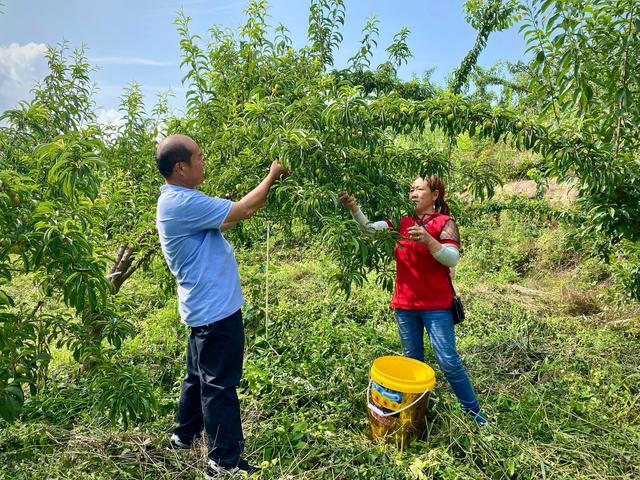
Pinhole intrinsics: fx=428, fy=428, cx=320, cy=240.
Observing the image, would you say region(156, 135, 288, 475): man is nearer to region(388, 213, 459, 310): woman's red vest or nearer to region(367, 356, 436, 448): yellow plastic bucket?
region(367, 356, 436, 448): yellow plastic bucket

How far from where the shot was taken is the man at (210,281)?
6.77ft

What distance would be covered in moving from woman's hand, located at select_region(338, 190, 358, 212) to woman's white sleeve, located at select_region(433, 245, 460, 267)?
1.83ft

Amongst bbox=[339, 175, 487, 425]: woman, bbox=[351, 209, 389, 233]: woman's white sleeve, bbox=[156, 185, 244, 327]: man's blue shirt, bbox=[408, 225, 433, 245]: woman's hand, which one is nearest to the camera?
bbox=[156, 185, 244, 327]: man's blue shirt

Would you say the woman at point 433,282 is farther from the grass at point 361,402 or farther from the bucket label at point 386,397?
the bucket label at point 386,397

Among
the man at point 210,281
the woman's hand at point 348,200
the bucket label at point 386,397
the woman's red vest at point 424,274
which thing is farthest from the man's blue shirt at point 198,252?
the woman's red vest at point 424,274

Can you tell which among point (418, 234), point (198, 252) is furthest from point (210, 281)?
point (418, 234)

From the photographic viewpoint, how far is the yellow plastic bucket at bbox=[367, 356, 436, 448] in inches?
93.6

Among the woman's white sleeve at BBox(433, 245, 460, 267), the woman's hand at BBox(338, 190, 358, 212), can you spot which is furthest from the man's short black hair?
the woman's white sleeve at BBox(433, 245, 460, 267)

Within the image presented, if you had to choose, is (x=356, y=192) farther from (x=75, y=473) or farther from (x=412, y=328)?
(x=75, y=473)

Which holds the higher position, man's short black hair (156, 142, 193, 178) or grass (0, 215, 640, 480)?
man's short black hair (156, 142, 193, 178)

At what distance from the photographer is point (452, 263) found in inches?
97.3

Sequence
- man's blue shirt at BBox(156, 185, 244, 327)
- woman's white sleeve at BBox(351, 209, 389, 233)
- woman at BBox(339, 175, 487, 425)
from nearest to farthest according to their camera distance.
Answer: man's blue shirt at BBox(156, 185, 244, 327) < woman's white sleeve at BBox(351, 209, 389, 233) < woman at BBox(339, 175, 487, 425)

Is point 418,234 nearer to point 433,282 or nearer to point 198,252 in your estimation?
point 433,282

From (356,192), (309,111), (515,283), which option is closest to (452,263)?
(356,192)
